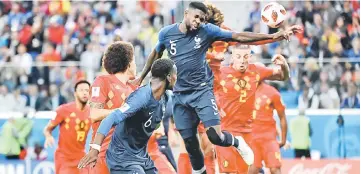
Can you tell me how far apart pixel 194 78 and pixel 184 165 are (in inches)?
75.1

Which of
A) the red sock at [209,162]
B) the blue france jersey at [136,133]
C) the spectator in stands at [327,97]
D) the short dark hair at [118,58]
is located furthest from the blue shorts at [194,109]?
the spectator in stands at [327,97]

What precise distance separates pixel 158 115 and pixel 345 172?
9084 mm

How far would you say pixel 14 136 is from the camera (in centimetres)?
2142

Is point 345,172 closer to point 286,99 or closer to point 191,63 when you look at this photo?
point 286,99

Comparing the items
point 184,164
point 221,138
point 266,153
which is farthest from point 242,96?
point 221,138

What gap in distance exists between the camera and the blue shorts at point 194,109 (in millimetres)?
12867

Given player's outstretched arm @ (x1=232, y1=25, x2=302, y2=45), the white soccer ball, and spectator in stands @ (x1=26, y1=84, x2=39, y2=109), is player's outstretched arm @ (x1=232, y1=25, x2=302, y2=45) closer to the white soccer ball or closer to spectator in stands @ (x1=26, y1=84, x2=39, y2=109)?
the white soccer ball

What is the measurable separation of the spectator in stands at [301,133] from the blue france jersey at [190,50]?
833 centimetres

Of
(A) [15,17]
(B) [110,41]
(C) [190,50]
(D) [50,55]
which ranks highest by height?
(A) [15,17]

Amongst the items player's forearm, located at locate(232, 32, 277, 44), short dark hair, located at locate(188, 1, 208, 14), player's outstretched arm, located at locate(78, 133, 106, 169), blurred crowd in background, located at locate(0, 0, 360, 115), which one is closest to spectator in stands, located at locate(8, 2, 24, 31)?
blurred crowd in background, located at locate(0, 0, 360, 115)

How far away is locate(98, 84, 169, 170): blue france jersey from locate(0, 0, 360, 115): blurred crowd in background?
11117mm

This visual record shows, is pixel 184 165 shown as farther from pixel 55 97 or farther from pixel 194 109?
pixel 55 97

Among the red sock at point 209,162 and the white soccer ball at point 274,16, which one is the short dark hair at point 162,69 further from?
the red sock at point 209,162

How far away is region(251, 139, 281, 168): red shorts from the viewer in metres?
16.1
